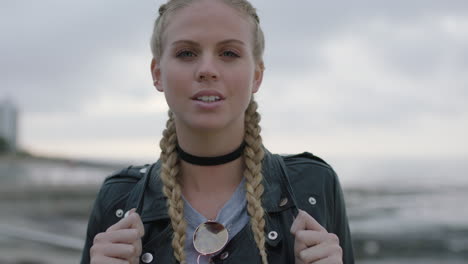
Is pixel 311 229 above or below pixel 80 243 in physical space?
above

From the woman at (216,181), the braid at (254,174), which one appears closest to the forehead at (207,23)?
the woman at (216,181)

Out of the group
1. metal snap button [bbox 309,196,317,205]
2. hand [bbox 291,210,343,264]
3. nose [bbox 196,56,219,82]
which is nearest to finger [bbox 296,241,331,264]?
hand [bbox 291,210,343,264]

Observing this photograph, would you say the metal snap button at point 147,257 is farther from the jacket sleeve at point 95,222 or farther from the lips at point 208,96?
the lips at point 208,96

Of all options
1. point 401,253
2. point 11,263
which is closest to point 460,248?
point 401,253

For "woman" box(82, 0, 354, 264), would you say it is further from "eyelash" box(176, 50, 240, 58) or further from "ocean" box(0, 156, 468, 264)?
"ocean" box(0, 156, 468, 264)

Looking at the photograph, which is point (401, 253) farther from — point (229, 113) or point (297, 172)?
point (229, 113)

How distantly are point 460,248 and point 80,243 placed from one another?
287 cm

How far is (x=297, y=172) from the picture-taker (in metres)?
1.99

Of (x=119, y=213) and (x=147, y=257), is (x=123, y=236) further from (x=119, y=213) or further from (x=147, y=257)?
(x=119, y=213)

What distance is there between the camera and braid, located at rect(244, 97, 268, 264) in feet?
5.85

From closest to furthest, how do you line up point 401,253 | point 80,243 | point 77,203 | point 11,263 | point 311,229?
point 311,229 → point 80,243 → point 401,253 → point 11,263 → point 77,203

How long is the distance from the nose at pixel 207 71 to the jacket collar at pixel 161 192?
0.41 meters

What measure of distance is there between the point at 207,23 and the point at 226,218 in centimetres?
67

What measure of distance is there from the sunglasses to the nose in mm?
A: 478
